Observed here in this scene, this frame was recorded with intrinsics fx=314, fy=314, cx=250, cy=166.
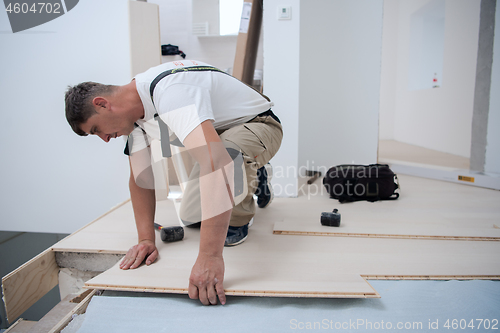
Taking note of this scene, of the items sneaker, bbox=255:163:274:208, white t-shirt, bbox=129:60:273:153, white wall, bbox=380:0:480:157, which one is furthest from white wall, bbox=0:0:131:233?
white wall, bbox=380:0:480:157

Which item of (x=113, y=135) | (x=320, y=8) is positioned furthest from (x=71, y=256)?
(x=320, y=8)

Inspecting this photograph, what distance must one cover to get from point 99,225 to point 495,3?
11.6ft

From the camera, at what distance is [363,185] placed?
2.30m

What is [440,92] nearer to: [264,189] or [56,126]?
[264,189]

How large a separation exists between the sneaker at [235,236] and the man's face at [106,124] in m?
0.66

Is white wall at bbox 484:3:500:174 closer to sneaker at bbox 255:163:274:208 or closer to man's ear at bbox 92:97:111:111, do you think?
sneaker at bbox 255:163:274:208

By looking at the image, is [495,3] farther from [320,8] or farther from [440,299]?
[440,299]

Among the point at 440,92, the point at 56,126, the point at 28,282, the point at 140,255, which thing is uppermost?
the point at 440,92

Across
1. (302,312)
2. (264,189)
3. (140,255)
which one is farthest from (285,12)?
(302,312)

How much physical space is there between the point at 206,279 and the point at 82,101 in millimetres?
730

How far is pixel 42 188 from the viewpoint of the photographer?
2.59 metres

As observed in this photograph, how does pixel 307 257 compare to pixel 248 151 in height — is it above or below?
below

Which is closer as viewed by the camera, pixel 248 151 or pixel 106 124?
pixel 106 124

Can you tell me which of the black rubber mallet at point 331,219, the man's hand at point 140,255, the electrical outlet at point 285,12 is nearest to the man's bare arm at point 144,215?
the man's hand at point 140,255
